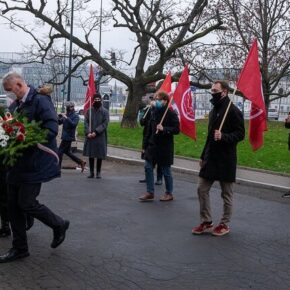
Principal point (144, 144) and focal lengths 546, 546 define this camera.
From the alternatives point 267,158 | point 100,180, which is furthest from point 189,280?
point 267,158

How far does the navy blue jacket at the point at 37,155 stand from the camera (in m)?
5.26

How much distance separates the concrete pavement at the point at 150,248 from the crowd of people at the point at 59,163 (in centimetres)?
23

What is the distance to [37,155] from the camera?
17.5ft

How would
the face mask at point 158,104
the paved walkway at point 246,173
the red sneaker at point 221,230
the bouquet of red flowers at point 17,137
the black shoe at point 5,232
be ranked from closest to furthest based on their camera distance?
the bouquet of red flowers at point 17,137 → the black shoe at point 5,232 → the red sneaker at point 221,230 → the face mask at point 158,104 → the paved walkway at point 246,173

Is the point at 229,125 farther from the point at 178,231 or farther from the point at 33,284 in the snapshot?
the point at 33,284

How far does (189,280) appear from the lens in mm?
4902

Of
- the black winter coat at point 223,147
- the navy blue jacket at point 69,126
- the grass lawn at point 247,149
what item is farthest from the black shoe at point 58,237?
the grass lawn at point 247,149

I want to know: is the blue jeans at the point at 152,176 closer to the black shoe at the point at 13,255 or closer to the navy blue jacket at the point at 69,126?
the black shoe at the point at 13,255

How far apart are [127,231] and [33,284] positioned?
7.13 feet

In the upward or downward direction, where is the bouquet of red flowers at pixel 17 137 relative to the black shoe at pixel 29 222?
upward

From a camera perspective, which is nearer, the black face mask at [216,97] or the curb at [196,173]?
the black face mask at [216,97]

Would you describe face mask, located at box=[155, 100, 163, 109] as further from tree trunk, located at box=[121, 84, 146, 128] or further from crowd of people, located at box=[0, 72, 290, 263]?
tree trunk, located at box=[121, 84, 146, 128]

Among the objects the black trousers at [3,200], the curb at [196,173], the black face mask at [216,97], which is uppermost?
the black face mask at [216,97]

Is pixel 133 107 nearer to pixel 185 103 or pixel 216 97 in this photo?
pixel 185 103
